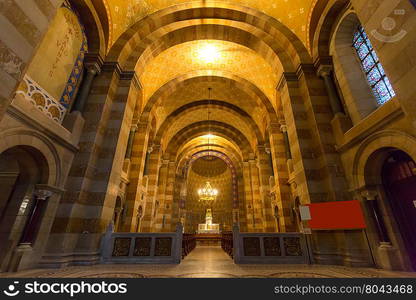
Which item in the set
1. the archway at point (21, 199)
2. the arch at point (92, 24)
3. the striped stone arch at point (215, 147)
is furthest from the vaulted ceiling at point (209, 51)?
the archway at point (21, 199)

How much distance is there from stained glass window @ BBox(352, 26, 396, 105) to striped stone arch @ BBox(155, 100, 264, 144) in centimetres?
819

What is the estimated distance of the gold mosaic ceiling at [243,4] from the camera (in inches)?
282

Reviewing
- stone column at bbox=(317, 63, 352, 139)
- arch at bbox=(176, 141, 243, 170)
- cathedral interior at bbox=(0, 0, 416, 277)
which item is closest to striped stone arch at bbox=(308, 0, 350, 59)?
cathedral interior at bbox=(0, 0, 416, 277)

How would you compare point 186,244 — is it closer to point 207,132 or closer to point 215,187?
point 207,132

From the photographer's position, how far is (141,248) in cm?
555

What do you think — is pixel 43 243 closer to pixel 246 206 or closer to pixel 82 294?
pixel 82 294

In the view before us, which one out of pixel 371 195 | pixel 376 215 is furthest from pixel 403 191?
→ pixel 376 215

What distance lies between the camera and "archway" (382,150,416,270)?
427 centimetres

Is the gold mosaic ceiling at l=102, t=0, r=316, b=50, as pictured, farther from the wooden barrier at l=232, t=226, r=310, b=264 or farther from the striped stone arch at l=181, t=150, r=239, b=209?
the striped stone arch at l=181, t=150, r=239, b=209

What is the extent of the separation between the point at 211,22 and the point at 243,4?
146 centimetres

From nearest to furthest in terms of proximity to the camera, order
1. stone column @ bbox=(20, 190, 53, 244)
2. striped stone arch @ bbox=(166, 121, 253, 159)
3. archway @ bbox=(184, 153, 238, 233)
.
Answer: stone column @ bbox=(20, 190, 53, 244), striped stone arch @ bbox=(166, 121, 253, 159), archway @ bbox=(184, 153, 238, 233)

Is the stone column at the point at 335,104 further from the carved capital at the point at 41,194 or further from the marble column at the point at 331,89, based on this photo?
the carved capital at the point at 41,194

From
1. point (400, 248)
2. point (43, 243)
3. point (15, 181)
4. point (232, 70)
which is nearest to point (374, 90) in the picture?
point (400, 248)

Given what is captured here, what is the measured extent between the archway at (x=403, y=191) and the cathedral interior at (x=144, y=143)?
0.03 metres
